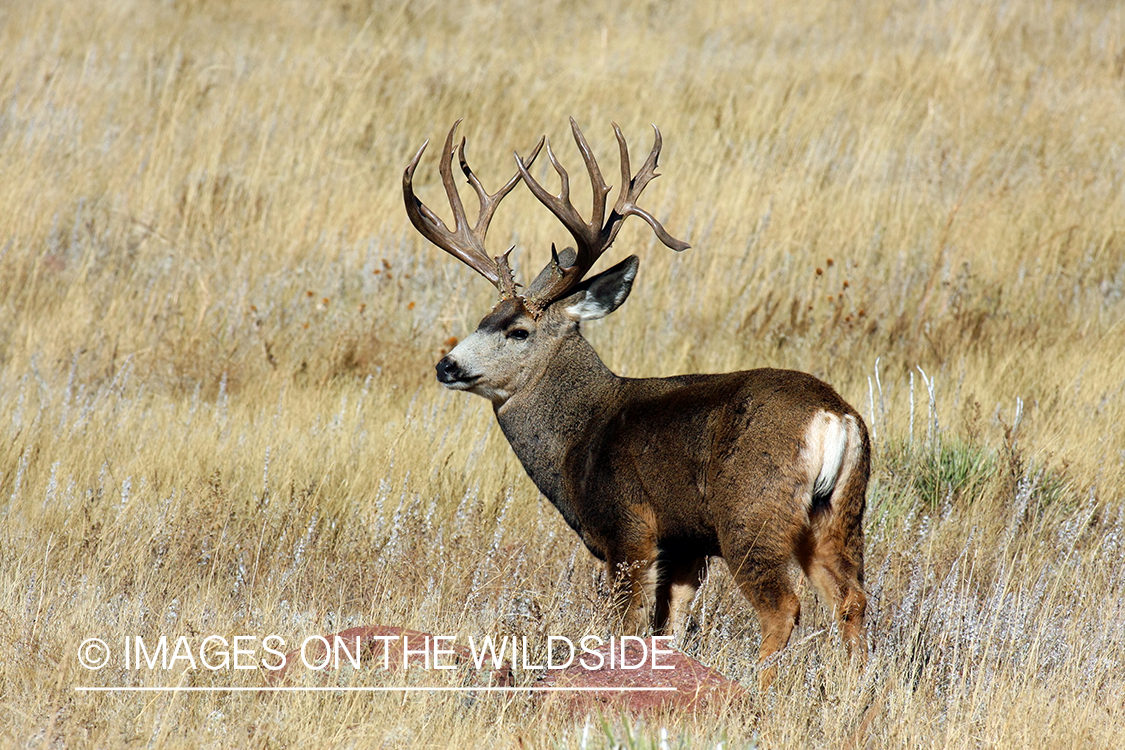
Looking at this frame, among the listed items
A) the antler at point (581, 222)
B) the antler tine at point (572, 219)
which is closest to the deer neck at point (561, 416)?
the antler at point (581, 222)

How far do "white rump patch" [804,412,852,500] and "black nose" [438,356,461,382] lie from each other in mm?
1576

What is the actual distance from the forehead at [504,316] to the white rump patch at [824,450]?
158 cm

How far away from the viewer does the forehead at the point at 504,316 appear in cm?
511

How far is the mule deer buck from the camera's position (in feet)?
12.8

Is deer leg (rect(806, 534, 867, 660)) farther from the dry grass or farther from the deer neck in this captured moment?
the deer neck

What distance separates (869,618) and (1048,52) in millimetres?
8870

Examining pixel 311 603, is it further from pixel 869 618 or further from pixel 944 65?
pixel 944 65

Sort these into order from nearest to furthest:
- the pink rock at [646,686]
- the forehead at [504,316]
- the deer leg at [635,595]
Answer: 1. the pink rock at [646,686]
2. the deer leg at [635,595]
3. the forehead at [504,316]

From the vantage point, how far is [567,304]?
5246mm

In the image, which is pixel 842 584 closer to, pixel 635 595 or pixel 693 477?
pixel 693 477

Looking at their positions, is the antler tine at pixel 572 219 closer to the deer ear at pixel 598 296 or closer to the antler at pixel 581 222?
the antler at pixel 581 222

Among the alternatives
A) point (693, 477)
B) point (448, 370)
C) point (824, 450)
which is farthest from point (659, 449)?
point (448, 370)

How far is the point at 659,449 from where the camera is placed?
14.3 feet

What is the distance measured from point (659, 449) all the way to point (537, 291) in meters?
1.17
